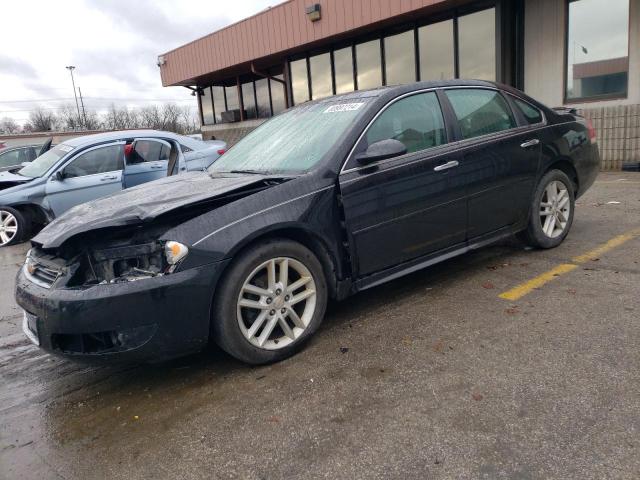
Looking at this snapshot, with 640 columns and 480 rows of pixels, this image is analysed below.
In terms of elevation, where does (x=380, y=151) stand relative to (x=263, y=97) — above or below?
below

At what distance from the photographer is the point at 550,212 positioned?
192 inches

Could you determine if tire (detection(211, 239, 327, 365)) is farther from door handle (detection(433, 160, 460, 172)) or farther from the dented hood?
door handle (detection(433, 160, 460, 172))

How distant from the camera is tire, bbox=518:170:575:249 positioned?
473 centimetres

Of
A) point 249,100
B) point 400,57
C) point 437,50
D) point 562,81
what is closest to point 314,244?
point 562,81

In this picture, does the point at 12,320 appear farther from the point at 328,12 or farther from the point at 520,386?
the point at 328,12

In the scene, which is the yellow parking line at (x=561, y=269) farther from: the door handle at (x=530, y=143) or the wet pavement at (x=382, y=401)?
the door handle at (x=530, y=143)

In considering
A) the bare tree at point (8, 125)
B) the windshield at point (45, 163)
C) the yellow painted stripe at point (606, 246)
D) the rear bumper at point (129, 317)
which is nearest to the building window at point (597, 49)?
the yellow painted stripe at point (606, 246)

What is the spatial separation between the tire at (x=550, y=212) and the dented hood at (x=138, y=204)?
106 inches

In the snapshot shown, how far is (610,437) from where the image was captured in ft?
7.19

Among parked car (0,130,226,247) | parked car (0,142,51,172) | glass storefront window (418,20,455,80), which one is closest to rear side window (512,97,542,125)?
parked car (0,130,226,247)

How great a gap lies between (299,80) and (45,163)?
30.4ft

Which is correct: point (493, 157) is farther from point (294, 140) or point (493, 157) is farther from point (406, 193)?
point (294, 140)

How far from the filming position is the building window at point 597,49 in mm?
9328

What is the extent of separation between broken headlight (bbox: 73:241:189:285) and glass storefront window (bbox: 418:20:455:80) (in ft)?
32.7
